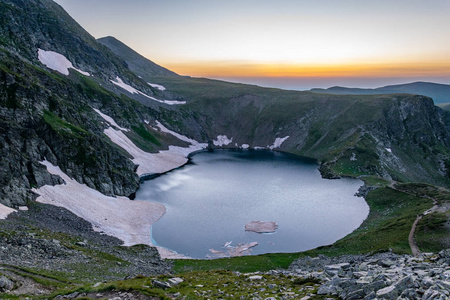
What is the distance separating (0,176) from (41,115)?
84.7ft

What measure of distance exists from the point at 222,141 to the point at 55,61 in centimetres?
9175

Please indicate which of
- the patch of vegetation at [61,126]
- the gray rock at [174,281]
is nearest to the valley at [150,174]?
the gray rock at [174,281]

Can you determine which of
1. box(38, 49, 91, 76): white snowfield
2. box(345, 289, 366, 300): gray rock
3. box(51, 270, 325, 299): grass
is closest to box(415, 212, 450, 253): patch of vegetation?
box(51, 270, 325, 299): grass

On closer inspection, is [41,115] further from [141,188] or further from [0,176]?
[141,188]

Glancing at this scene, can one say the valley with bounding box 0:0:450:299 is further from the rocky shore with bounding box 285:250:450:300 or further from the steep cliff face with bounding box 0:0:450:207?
the steep cliff face with bounding box 0:0:450:207

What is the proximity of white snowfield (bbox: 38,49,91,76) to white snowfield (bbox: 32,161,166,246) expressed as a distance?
73.8 meters

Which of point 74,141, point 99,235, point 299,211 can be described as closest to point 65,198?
point 99,235

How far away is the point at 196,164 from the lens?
131 meters

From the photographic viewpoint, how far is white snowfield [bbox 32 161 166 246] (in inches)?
2317

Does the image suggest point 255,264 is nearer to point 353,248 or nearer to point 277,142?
point 353,248

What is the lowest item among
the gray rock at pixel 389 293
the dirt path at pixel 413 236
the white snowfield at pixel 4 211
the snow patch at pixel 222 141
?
the white snowfield at pixel 4 211

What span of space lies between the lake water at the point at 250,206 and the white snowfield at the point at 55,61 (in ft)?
207

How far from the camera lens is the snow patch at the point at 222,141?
7136 inches

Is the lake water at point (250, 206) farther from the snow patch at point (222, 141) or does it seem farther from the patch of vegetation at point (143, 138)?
the snow patch at point (222, 141)
